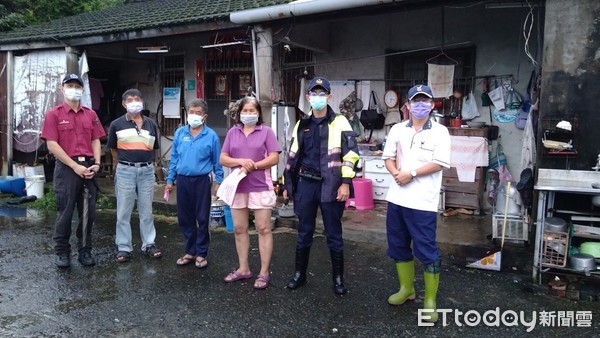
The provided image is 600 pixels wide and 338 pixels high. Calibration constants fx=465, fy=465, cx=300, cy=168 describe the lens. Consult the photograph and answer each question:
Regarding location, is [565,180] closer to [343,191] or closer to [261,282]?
[343,191]

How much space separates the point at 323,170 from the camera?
4141 millimetres

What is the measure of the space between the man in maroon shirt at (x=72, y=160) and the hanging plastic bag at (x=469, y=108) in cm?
559

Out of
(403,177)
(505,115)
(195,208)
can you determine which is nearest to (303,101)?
(505,115)

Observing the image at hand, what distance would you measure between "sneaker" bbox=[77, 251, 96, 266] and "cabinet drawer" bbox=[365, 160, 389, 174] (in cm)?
461

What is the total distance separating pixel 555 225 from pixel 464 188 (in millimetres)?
2920

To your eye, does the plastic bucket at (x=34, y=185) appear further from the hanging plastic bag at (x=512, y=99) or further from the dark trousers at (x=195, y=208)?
the hanging plastic bag at (x=512, y=99)

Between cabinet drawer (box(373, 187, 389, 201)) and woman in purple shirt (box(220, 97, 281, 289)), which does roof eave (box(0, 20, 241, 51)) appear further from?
cabinet drawer (box(373, 187, 389, 201))

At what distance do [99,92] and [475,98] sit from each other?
29.2ft

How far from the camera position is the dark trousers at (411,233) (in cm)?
377


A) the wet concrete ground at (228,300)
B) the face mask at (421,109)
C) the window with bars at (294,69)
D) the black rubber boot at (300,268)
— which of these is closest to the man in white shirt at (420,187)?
the face mask at (421,109)

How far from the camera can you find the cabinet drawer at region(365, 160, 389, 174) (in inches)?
311

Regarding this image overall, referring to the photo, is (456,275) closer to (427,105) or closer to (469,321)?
(469,321)

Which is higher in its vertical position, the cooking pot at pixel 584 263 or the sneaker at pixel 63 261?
the cooking pot at pixel 584 263

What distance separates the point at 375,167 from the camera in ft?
26.1
